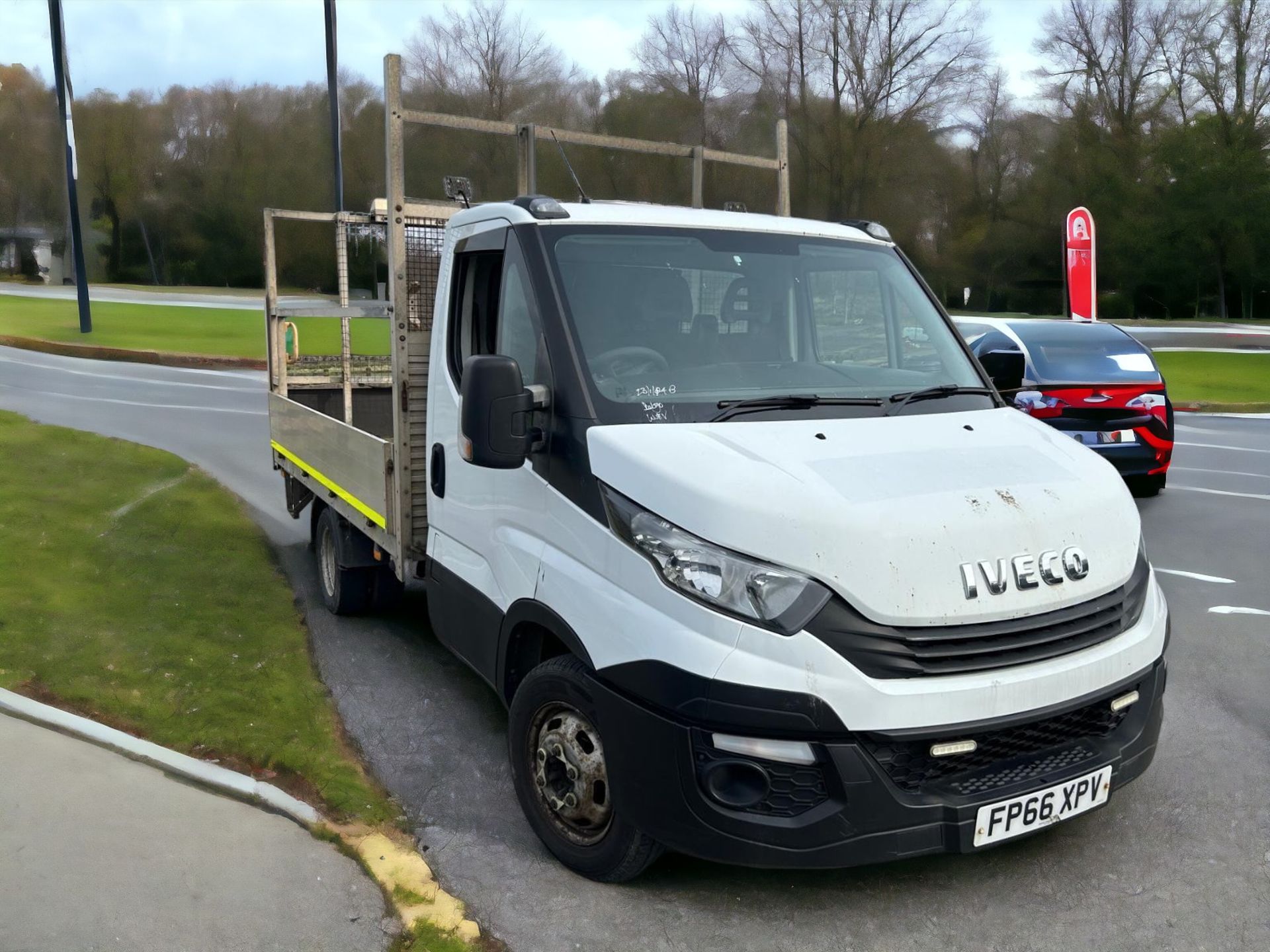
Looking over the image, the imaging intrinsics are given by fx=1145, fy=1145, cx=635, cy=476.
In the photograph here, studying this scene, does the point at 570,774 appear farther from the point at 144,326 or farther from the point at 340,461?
the point at 144,326

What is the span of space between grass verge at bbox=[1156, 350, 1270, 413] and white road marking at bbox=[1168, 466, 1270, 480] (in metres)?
8.50

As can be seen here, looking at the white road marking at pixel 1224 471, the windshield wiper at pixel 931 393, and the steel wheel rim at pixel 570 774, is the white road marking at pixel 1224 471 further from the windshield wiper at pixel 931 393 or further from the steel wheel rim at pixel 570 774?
the steel wheel rim at pixel 570 774

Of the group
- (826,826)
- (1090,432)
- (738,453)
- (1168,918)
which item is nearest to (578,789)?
(826,826)

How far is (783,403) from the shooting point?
3795 millimetres

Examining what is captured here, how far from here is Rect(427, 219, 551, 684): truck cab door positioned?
155 inches

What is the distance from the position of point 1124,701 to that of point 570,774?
1.72m

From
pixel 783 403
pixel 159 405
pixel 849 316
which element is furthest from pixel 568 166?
pixel 159 405

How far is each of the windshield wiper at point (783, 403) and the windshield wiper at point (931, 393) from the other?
2.6 inches

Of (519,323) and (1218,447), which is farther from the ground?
(519,323)

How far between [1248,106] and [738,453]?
192 feet

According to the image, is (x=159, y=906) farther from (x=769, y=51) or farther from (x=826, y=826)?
(x=769, y=51)

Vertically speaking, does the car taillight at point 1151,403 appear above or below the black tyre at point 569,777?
above

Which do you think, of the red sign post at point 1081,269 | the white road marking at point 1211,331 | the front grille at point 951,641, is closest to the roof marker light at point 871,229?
the front grille at point 951,641

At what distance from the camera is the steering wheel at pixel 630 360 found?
12.5ft
